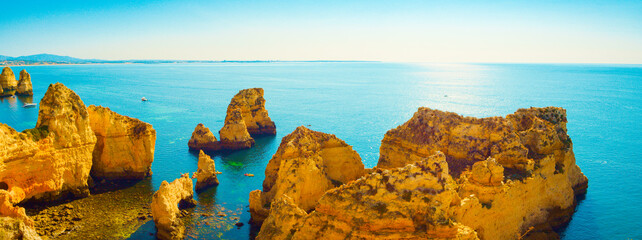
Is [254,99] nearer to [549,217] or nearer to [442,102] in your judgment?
[549,217]

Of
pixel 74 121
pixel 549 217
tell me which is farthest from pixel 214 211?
pixel 549 217

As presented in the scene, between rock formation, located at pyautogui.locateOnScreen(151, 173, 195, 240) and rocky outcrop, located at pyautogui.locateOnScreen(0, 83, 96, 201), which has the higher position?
rocky outcrop, located at pyautogui.locateOnScreen(0, 83, 96, 201)

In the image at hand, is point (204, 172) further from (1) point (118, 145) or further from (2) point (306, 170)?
(2) point (306, 170)

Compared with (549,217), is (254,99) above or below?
above

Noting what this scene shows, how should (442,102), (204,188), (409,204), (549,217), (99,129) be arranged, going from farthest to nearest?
(442,102) < (204,188) < (99,129) < (549,217) < (409,204)

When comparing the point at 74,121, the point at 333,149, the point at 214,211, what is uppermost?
the point at 74,121

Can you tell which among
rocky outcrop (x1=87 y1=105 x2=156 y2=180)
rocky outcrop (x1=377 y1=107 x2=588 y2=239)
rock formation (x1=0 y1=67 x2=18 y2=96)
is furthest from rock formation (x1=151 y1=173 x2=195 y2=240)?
rock formation (x1=0 y1=67 x2=18 y2=96)

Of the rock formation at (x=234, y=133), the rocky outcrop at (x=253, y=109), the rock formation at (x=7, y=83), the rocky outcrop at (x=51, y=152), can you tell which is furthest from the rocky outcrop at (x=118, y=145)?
the rock formation at (x=7, y=83)

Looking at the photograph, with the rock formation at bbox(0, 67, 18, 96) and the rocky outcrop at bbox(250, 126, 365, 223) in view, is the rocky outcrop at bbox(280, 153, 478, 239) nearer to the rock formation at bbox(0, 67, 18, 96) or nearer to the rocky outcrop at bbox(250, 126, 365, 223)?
the rocky outcrop at bbox(250, 126, 365, 223)
